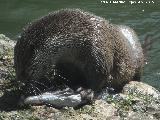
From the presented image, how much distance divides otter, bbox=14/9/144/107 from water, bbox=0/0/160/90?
4.16 metres

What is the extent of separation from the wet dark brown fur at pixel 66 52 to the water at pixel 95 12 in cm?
414

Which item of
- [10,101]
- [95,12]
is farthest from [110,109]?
[95,12]

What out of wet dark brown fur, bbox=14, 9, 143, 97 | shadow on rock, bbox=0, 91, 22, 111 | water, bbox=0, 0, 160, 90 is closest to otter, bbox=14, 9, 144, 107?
wet dark brown fur, bbox=14, 9, 143, 97

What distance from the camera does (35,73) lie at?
565cm

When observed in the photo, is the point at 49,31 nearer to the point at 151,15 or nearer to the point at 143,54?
the point at 143,54

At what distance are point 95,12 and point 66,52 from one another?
6.02m

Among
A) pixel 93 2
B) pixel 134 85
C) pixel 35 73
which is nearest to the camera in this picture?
pixel 35 73

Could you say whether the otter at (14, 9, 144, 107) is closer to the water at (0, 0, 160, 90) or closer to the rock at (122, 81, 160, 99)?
the rock at (122, 81, 160, 99)

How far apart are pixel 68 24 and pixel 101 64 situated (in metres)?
0.52

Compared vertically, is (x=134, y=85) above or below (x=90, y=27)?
below

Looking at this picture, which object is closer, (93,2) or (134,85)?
(134,85)

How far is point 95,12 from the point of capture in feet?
38.6

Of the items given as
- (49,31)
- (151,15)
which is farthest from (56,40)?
(151,15)

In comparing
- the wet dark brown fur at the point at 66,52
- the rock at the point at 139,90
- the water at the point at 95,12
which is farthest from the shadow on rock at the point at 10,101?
the water at the point at 95,12
